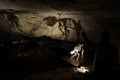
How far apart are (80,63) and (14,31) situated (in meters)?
4.42

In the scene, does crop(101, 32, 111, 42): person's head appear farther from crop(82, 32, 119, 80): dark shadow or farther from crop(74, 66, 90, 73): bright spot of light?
crop(74, 66, 90, 73): bright spot of light

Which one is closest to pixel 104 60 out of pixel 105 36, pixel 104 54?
pixel 104 54

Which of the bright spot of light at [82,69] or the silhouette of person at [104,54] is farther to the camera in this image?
the bright spot of light at [82,69]

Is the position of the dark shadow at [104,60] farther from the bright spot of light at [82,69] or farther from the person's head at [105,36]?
the bright spot of light at [82,69]

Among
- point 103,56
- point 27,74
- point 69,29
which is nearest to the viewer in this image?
point 103,56

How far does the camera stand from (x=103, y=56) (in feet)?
23.5

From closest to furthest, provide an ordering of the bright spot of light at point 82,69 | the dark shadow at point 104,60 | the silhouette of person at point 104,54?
Result: the dark shadow at point 104,60, the silhouette of person at point 104,54, the bright spot of light at point 82,69

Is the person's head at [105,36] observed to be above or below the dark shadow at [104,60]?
above

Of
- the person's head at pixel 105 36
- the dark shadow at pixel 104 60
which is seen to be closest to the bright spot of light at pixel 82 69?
the dark shadow at pixel 104 60

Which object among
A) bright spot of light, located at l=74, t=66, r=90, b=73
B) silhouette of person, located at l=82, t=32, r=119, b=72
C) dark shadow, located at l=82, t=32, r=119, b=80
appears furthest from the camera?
bright spot of light, located at l=74, t=66, r=90, b=73

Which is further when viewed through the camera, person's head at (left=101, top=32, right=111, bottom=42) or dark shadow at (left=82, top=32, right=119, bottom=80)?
person's head at (left=101, top=32, right=111, bottom=42)

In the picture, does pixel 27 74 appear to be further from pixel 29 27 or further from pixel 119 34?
pixel 119 34

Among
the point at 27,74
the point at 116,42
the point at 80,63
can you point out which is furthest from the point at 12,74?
the point at 116,42

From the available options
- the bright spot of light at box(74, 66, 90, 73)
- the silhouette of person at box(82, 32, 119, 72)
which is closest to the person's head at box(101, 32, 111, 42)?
the silhouette of person at box(82, 32, 119, 72)
